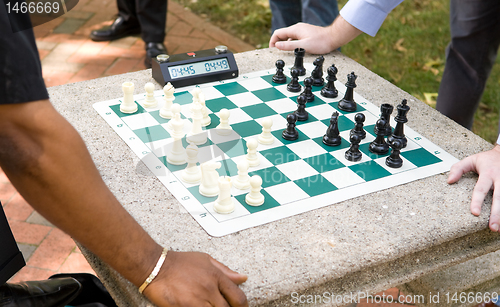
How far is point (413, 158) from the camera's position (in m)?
1.64

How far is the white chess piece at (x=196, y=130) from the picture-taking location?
165 cm

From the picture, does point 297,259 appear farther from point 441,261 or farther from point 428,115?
point 428,115

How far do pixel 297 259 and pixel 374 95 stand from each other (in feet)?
3.40

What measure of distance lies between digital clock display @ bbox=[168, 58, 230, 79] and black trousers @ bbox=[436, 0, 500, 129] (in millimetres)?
1654

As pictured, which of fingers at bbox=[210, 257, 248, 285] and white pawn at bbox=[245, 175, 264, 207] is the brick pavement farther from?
fingers at bbox=[210, 257, 248, 285]

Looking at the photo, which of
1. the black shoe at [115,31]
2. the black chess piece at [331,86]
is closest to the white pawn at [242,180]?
the black chess piece at [331,86]

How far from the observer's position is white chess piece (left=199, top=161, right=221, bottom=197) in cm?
139

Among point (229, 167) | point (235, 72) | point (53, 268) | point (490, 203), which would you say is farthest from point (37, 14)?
point (53, 268)

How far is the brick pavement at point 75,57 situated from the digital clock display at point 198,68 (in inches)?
48.5

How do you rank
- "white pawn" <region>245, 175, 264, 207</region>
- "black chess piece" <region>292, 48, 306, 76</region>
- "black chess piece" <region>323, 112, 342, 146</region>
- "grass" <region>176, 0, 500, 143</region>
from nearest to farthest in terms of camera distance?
1. "white pawn" <region>245, 175, 264, 207</region>
2. "black chess piece" <region>323, 112, 342, 146</region>
3. "black chess piece" <region>292, 48, 306, 76</region>
4. "grass" <region>176, 0, 500, 143</region>

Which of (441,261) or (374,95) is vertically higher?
(374,95)

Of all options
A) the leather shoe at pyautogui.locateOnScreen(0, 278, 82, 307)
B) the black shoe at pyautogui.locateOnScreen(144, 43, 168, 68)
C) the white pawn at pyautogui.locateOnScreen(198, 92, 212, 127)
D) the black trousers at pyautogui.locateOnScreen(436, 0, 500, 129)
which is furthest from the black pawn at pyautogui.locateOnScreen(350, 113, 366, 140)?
the black shoe at pyautogui.locateOnScreen(144, 43, 168, 68)

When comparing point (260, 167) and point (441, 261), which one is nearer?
point (441, 261)

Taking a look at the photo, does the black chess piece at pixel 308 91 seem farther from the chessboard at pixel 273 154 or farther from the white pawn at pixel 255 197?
the white pawn at pixel 255 197
